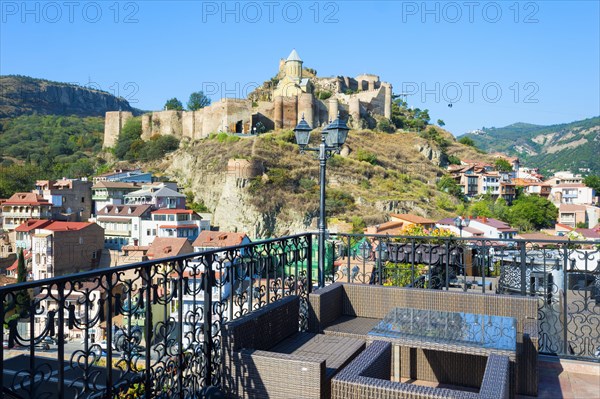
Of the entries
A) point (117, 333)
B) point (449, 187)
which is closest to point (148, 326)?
point (117, 333)

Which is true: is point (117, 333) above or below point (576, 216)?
above

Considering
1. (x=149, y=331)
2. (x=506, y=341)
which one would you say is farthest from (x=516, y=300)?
(x=149, y=331)

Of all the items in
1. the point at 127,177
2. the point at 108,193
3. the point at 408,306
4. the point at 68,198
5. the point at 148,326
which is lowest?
the point at 408,306

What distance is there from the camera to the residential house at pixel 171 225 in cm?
3869

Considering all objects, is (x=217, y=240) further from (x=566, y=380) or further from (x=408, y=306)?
(x=566, y=380)

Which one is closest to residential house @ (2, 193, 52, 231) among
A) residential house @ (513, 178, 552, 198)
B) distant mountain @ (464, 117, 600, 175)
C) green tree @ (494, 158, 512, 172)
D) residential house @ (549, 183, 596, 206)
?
green tree @ (494, 158, 512, 172)

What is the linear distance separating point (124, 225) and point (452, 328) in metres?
40.9

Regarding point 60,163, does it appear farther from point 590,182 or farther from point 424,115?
point 590,182

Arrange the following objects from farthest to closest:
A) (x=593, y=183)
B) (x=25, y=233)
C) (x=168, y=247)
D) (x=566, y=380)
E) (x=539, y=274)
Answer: (x=593, y=183) → (x=25, y=233) → (x=168, y=247) → (x=539, y=274) → (x=566, y=380)

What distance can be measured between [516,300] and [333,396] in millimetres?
1913

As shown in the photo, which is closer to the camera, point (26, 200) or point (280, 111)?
point (26, 200)

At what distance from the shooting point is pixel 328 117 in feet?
184

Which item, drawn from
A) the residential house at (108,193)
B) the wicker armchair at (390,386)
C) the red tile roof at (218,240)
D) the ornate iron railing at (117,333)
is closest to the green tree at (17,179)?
the residential house at (108,193)

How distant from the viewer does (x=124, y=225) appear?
40.7 meters
